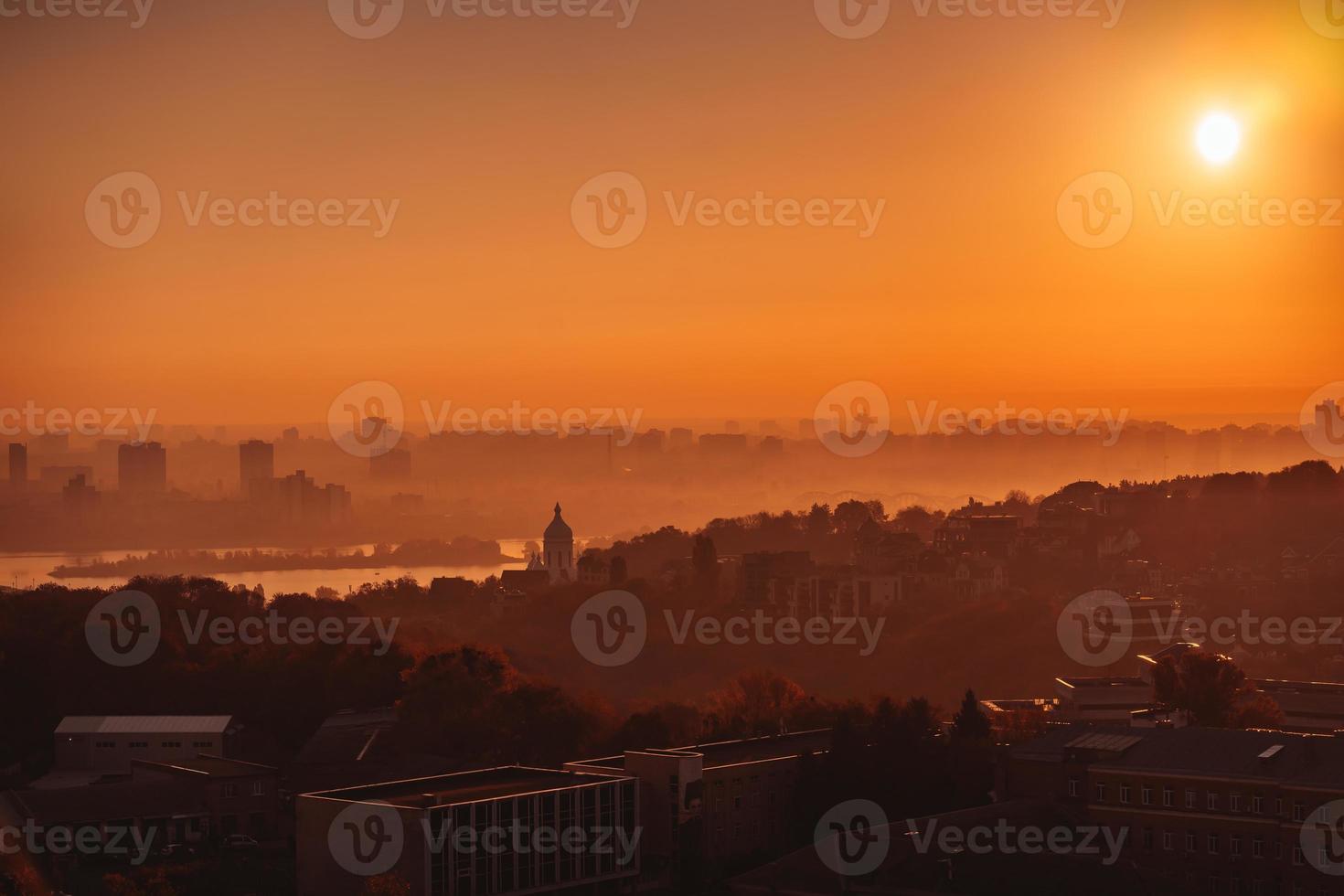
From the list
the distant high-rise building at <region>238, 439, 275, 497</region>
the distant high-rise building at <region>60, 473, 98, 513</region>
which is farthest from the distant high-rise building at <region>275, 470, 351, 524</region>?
the distant high-rise building at <region>60, 473, 98, 513</region>

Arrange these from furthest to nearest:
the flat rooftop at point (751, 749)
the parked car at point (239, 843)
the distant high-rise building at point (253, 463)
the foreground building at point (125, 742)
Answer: the distant high-rise building at point (253, 463), the foreground building at point (125, 742), the flat rooftop at point (751, 749), the parked car at point (239, 843)

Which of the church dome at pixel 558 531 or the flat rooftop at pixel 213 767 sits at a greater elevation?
the church dome at pixel 558 531

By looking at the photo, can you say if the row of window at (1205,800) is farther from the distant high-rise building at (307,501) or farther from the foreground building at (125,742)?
the distant high-rise building at (307,501)

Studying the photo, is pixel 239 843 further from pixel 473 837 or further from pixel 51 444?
pixel 51 444

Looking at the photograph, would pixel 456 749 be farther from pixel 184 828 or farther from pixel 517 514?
pixel 517 514

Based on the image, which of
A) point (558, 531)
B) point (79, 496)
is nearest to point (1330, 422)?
point (558, 531)

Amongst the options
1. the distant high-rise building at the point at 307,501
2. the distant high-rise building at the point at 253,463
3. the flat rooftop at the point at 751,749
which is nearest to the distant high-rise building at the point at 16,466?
the distant high-rise building at the point at 307,501
